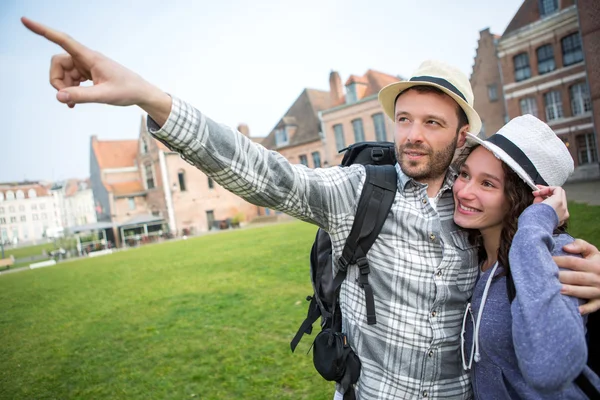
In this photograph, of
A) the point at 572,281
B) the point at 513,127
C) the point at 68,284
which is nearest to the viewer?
the point at 572,281

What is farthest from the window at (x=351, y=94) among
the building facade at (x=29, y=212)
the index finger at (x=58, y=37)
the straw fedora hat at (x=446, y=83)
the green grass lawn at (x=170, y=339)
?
the building facade at (x=29, y=212)

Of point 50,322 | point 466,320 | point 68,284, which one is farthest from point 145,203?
point 466,320

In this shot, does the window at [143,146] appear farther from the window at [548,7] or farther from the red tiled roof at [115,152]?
the window at [548,7]

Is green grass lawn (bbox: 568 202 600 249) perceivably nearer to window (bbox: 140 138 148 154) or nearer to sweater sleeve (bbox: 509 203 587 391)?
sweater sleeve (bbox: 509 203 587 391)

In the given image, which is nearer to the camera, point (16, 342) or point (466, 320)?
point (466, 320)

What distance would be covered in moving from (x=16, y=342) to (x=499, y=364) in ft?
30.1

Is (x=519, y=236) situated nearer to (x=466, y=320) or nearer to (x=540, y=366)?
(x=540, y=366)

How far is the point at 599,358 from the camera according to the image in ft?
5.19

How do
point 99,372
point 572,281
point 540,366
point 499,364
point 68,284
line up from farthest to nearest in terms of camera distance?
point 68,284
point 99,372
point 499,364
point 572,281
point 540,366

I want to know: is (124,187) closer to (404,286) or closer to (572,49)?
(572,49)

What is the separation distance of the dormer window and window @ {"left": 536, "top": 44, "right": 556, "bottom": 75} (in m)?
23.8

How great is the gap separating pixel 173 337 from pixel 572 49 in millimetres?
28986

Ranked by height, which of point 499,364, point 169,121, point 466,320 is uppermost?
point 169,121

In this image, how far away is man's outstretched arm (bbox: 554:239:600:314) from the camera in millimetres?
1453
